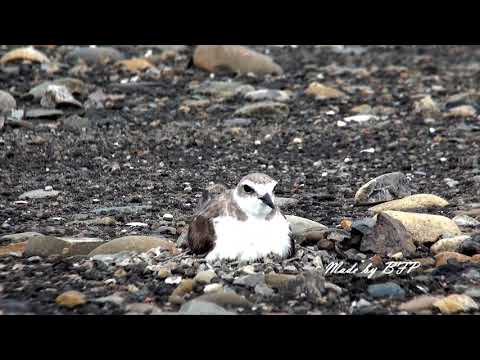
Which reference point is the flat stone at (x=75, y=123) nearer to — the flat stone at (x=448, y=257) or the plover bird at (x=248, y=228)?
the plover bird at (x=248, y=228)

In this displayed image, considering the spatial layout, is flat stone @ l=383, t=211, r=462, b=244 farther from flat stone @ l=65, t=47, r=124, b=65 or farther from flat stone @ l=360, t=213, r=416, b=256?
flat stone @ l=65, t=47, r=124, b=65

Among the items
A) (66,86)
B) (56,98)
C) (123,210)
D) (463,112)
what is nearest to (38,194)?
(123,210)

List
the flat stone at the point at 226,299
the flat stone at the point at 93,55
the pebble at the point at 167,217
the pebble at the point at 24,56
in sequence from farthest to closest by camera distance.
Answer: the flat stone at the point at 93,55 < the pebble at the point at 24,56 < the pebble at the point at 167,217 < the flat stone at the point at 226,299

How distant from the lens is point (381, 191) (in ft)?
31.1

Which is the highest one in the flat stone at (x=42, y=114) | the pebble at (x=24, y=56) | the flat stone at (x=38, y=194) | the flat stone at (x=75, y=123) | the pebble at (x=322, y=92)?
the pebble at (x=24, y=56)

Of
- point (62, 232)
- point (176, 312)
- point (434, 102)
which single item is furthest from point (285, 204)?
point (434, 102)

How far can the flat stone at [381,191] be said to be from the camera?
945cm

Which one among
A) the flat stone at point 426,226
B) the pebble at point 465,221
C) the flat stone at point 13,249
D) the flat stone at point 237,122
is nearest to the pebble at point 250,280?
the flat stone at point 426,226

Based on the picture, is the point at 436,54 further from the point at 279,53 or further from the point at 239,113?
the point at 239,113

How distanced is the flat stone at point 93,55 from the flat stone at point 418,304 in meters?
11.1

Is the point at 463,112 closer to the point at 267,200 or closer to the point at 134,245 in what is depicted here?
the point at 267,200

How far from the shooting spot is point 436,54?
17641 mm

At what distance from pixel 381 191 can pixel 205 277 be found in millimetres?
3351

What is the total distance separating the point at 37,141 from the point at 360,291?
6.63 meters
